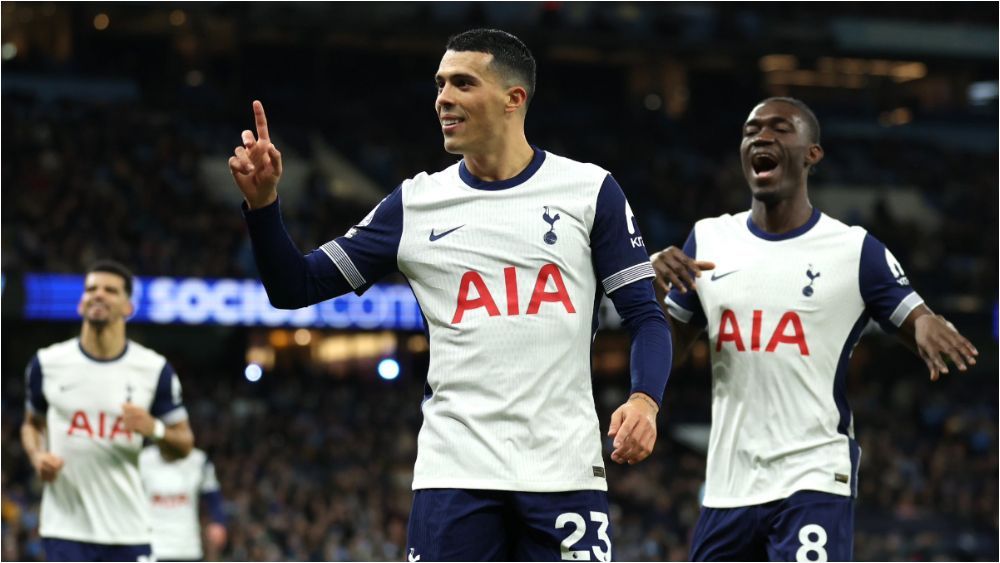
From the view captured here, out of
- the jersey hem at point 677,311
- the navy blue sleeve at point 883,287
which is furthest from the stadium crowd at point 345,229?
the navy blue sleeve at point 883,287

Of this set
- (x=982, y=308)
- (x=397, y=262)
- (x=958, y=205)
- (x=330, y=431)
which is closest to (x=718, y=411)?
(x=397, y=262)

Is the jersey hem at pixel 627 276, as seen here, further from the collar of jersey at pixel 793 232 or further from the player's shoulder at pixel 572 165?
the collar of jersey at pixel 793 232

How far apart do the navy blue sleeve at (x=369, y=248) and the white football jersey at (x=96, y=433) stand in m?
4.20

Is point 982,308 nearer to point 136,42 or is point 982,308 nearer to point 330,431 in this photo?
point 330,431

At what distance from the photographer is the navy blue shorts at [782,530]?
18.6 ft

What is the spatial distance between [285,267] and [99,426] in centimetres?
435

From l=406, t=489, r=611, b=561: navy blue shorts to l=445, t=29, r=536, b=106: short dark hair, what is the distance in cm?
123

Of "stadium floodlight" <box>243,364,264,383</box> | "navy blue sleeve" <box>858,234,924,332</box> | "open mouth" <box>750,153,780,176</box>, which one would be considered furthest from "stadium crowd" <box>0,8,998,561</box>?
"navy blue sleeve" <box>858,234,924,332</box>

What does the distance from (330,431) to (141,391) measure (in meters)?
15.0

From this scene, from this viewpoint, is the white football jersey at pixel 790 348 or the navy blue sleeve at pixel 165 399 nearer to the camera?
the white football jersey at pixel 790 348

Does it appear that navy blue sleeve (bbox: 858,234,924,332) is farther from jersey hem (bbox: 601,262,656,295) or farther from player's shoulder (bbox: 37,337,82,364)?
player's shoulder (bbox: 37,337,82,364)

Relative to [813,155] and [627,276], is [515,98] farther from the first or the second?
[813,155]

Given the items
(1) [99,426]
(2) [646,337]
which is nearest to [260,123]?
(2) [646,337]

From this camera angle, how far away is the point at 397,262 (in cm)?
457
